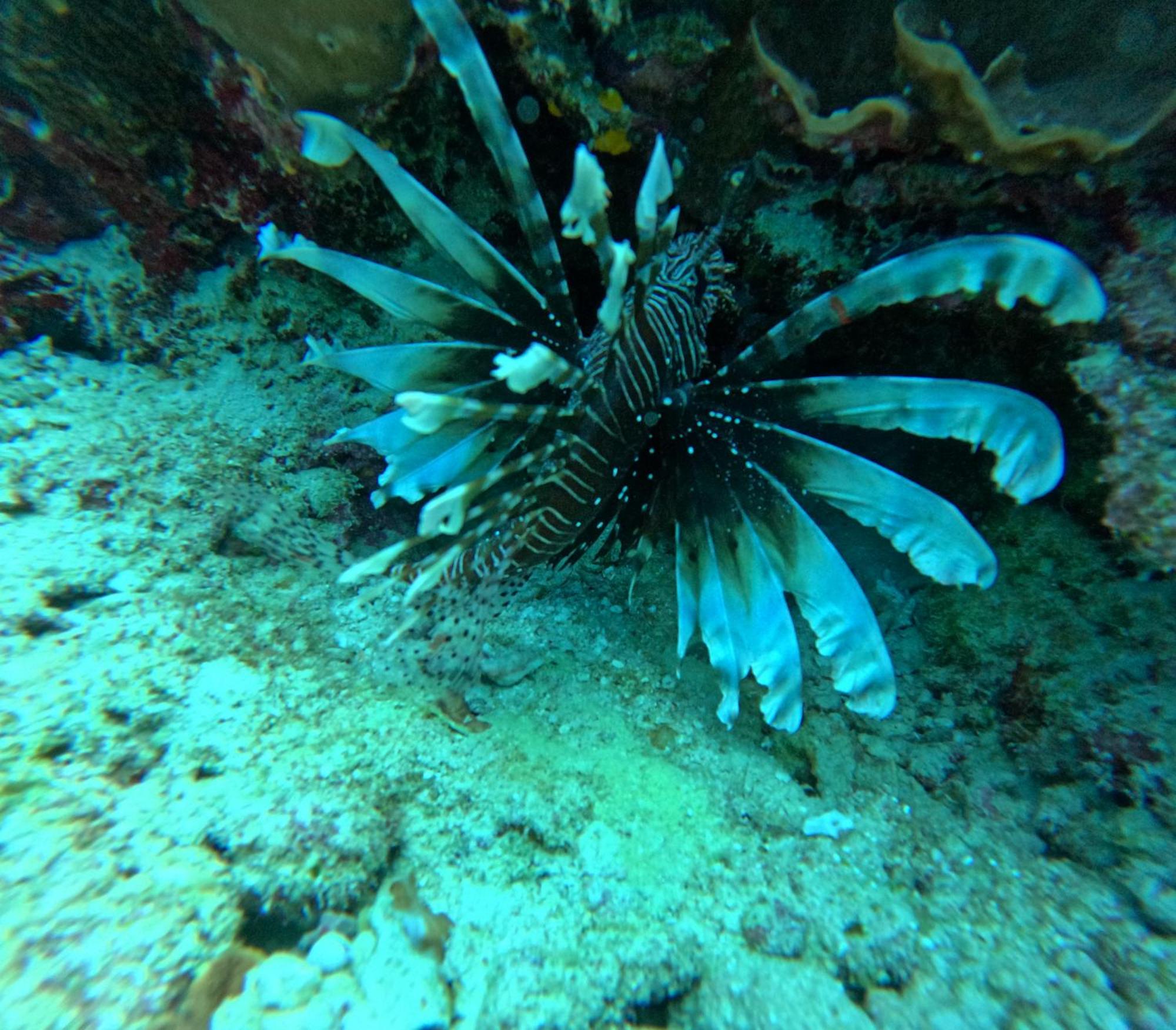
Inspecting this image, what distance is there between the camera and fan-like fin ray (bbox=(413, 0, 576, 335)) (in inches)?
73.8

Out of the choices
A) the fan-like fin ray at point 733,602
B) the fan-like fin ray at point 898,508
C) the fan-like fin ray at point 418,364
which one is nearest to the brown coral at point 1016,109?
the fan-like fin ray at point 898,508

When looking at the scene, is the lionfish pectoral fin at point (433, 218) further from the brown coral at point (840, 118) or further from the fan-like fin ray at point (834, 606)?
the fan-like fin ray at point (834, 606)

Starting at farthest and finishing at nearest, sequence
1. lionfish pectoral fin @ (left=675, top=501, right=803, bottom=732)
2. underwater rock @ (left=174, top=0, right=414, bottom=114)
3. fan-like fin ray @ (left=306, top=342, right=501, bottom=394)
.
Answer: fan-like fin ray @ (left=306, top=342, right=501, bottom=394), lionfish pectoral fin @ (left=675, top=501, right=803, bottom=732), underwater rock @ (left=174, top=0, right=414, bottom=114)

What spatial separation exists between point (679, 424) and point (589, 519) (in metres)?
0.59

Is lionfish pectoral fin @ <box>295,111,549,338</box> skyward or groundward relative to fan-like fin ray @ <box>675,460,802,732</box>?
skyward

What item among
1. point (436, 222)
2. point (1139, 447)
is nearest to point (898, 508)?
point (1139, 447)

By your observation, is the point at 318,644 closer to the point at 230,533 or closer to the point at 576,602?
the point at 230,533

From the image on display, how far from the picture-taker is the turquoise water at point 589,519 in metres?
1.54

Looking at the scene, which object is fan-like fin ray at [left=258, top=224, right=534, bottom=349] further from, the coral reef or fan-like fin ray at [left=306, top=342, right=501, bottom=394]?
the coral reef

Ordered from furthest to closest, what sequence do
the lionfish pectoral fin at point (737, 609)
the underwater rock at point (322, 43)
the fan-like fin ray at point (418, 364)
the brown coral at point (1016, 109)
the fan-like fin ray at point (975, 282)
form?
the fan-like fin ray at point (418, 364) → the lionfish pectoral fin at point (737, 609) → the underwater rock at point (322, 43) → the brown coral at point (1016, 109) → the fan-like fin ray at point (975, 282)

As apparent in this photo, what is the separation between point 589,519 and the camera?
252 cm

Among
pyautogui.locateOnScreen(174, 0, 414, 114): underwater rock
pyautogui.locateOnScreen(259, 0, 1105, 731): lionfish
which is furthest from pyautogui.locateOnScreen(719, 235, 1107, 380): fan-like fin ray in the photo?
pyautogui.locateOnScreen(174, 0, 414, 114): underwater rock

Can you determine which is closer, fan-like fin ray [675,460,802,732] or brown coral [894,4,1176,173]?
brown coral [894,4,1176,173]

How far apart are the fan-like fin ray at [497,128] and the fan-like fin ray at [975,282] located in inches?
36.7
